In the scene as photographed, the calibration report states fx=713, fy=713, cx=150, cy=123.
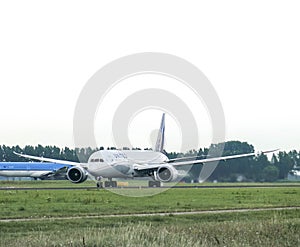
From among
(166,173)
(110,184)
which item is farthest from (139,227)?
(110,184)

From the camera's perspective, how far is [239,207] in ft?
122

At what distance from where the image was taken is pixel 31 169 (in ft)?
354

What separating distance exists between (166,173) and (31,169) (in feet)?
158

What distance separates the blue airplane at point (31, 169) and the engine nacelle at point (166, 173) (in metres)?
40.6

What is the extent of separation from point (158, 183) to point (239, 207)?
29.1 metres

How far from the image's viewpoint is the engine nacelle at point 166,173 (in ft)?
207

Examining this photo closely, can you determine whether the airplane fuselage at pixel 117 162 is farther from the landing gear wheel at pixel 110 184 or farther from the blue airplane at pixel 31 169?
the blue airplane at pixel 31 169

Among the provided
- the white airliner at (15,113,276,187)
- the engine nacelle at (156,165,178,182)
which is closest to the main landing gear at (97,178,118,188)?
the white airliner at (15,113,276,187)

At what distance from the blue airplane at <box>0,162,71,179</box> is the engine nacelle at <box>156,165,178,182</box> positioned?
133ft

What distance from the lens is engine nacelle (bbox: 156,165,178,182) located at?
207ft

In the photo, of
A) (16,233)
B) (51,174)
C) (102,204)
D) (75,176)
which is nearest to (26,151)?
(51,174)

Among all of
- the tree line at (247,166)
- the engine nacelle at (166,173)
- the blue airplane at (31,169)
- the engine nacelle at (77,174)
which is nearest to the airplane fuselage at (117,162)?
the engine nacelle at (77,174)

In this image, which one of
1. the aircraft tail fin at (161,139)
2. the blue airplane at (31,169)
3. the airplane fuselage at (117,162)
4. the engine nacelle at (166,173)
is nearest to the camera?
the engine nacelle at (166,173)

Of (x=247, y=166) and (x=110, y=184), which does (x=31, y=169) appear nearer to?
(x=247, y=166)
